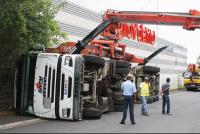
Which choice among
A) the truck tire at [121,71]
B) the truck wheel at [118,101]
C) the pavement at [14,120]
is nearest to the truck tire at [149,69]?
the truck tire at [121,71]

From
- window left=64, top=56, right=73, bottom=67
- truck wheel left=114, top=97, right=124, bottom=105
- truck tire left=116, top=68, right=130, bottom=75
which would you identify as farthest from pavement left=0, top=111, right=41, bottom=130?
truck tire left=116, top=68, right=130, bottom=75

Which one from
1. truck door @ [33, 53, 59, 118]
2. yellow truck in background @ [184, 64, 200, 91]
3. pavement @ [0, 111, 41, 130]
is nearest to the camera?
pavement @ [0, 111, 41, 130]

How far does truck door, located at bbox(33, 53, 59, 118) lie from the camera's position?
53.5 feet

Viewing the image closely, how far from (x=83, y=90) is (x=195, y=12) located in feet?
26.1

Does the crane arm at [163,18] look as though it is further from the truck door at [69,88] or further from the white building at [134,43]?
the truck door at [69,88]

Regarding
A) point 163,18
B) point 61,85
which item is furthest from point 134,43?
point 61,85

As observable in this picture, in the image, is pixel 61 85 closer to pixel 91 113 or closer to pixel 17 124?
pixel 91 113

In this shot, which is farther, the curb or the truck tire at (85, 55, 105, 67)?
the truck tire at (85, 55, 105, 67)

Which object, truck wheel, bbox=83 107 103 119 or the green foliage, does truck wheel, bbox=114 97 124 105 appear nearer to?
truck wheel, bbox=83 107 103 119

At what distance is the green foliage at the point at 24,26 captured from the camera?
49.8ft

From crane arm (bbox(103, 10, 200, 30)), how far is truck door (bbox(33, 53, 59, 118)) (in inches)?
318

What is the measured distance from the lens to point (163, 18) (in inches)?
928

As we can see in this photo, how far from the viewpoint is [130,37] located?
37.2m

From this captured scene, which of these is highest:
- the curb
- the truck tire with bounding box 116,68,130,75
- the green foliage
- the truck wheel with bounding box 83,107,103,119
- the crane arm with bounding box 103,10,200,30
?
the crane arm with bounding box 103,10,200,30
